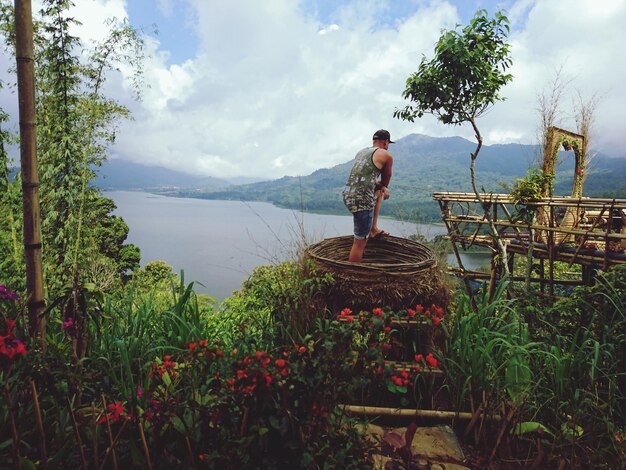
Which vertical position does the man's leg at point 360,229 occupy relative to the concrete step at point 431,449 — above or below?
above

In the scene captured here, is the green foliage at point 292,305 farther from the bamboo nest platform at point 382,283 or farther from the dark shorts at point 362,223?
the dark shorts at point 362,223

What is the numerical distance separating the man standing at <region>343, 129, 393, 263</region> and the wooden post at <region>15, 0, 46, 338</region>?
1990 millimetres

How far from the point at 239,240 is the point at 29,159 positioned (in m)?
24.8

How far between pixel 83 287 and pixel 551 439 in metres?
2.23

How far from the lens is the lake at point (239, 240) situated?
3.22 metres

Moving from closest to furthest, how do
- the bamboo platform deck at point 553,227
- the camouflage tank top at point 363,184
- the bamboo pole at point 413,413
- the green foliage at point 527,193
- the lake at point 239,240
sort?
the bamboo pole at point 413,413 < the camouflage tank top at point 363,184 < the lake at point 239,240 < the bamboo platform deck at point 553,227 < the green foliage at point 527,193

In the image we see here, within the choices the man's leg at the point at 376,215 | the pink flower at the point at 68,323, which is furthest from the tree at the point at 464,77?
the pink flower at the point at 68,323

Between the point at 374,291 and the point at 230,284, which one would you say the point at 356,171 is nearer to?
the point at 374,291

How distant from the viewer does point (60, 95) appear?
6.50 m

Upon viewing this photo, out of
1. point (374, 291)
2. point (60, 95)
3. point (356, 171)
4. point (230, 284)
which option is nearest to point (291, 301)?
point (374, 291)

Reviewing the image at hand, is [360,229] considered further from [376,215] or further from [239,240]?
[239,240]

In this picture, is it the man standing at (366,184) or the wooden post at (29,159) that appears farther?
the man standing at (366,184)

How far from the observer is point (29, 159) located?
1.56 metres

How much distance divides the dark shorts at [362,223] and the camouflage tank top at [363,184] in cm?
4
